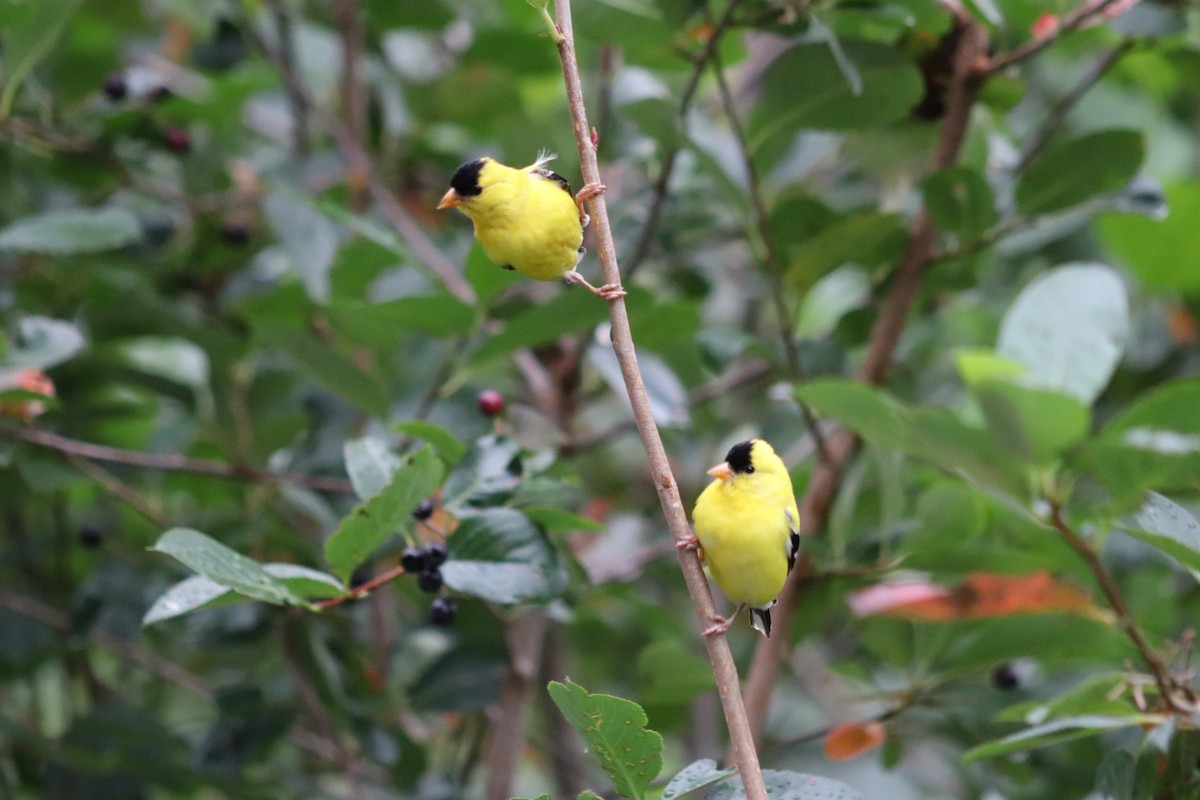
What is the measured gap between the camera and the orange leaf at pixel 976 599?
200 centimetres

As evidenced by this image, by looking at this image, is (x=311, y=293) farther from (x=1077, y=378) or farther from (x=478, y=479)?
(x=1077, y=378)

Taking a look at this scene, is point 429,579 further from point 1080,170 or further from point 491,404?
point 1080,170

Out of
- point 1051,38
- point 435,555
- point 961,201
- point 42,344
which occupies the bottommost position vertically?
point 435,555

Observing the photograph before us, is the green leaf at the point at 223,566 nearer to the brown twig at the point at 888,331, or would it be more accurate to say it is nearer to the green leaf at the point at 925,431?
the green leaf at the point at 925,431

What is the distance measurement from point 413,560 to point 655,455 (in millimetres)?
463

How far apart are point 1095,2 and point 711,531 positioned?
39.0 inches

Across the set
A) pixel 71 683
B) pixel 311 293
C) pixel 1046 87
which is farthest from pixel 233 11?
pixel 1046 87

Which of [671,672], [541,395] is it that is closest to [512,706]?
[671,672]

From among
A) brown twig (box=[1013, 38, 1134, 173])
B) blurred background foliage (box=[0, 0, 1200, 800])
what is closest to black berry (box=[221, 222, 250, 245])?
blurred background foliage (box=[0, 0, 1200, 800])

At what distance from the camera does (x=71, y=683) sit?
7.90ft

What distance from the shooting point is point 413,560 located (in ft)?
4.74

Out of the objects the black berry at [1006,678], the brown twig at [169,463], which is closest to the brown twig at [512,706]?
the brown twig at [169,463]

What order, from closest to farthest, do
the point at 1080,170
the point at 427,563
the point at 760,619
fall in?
1. the point at 427,563
2. the point at 760,619
3. the point at 1080,170

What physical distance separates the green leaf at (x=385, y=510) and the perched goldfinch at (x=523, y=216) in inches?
9.8
